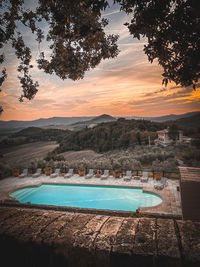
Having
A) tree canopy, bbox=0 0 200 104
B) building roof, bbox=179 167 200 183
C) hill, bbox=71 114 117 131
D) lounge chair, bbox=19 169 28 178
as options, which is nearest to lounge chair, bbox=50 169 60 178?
lounge chair, bbox=19 169 28 178

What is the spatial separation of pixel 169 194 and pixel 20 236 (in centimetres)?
1050

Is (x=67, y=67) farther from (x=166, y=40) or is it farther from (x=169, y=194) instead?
(x=169, y=194)

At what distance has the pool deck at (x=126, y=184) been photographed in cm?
858

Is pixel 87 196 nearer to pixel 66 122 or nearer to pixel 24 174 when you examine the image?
pixel 24 174

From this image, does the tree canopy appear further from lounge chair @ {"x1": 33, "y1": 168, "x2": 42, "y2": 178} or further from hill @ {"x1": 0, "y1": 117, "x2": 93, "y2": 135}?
hill @ {"x1": 0, "y1": 117, "x2": 93, "y2": 135}

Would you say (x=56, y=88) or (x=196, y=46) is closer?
(x=196, y=46)

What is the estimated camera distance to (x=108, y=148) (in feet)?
108

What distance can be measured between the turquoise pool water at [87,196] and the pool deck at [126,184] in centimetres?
34

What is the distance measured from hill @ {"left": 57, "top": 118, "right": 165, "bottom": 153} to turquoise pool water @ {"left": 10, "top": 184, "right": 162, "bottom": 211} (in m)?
16.9

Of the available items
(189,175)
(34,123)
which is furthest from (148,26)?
→ (34,123)

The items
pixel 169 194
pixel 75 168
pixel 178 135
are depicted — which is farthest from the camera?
pixel 178 135

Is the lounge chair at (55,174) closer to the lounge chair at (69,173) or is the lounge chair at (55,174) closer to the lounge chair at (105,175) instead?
the lounge chair at (69,173)

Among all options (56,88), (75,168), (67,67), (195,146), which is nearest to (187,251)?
(67,67)

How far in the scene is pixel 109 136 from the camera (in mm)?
36375
